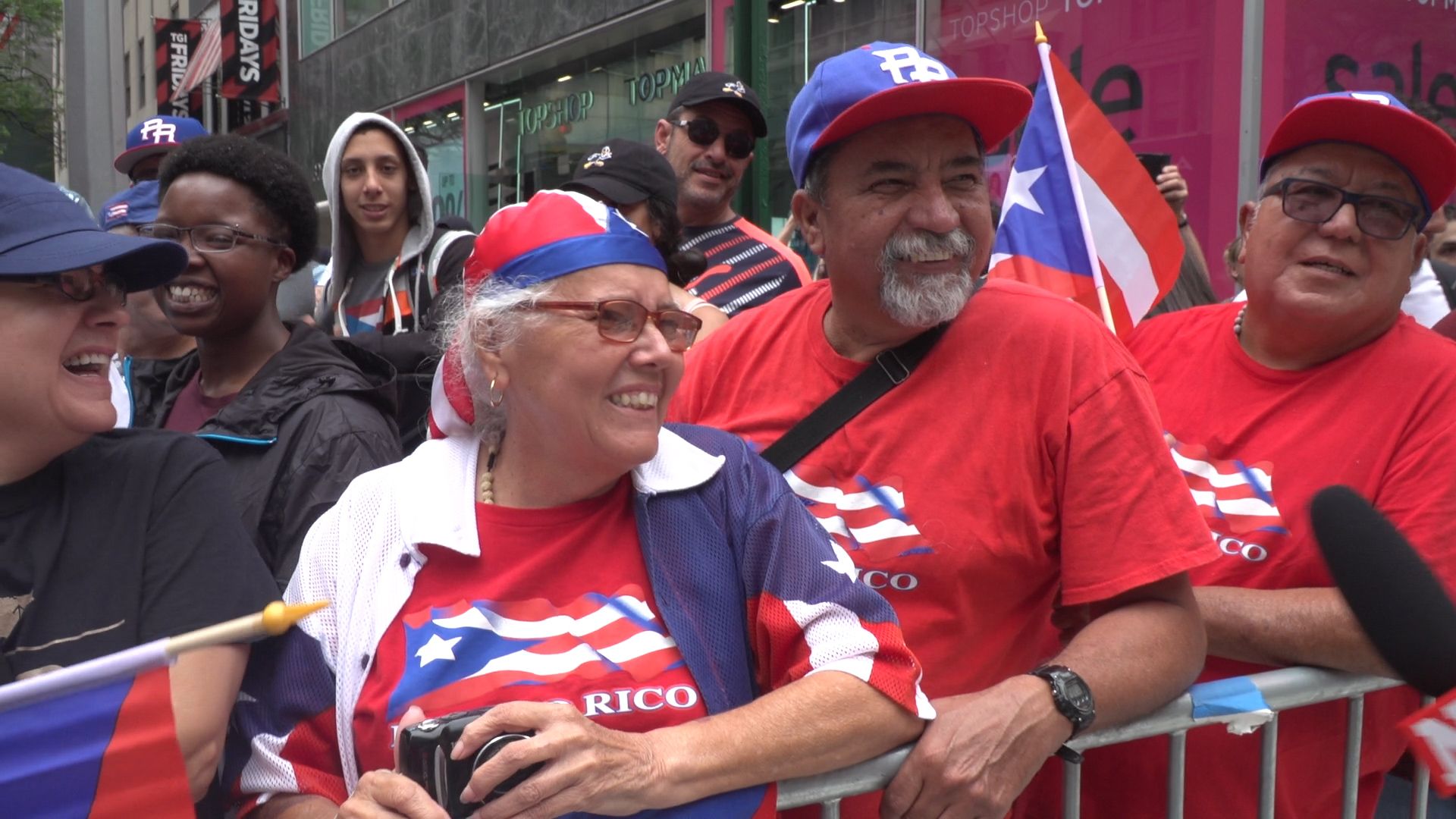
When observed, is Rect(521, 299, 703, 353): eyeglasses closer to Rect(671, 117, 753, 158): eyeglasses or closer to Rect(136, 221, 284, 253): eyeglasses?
Rect(136, 221, 284, 253): eyeglasses

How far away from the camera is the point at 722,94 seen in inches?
201

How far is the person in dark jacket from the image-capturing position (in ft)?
9.23

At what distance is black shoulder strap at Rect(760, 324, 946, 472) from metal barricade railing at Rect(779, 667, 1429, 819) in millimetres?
668

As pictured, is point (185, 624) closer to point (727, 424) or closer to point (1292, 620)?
point (727, 424)

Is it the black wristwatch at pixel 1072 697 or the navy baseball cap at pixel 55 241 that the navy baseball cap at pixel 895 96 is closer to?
the black wristwatch at pixel 1072 697

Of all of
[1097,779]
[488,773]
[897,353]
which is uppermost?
[897,353]

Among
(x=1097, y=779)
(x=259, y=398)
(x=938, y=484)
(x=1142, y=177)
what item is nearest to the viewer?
(x=938, y=484)

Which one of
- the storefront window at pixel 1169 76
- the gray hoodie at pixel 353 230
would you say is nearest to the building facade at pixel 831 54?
the storefront window at pixel 1169 76

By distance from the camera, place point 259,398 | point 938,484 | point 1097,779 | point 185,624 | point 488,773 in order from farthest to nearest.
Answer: point 259,398
point 1097,779
point 938,484
point 185,624
point 488,773

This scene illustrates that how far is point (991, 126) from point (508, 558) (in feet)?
4.35

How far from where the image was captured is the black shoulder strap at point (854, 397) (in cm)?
254

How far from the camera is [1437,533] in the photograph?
2.47 m

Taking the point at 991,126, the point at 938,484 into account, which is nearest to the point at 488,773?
the point at 938,484

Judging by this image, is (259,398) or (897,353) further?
(259,398)
